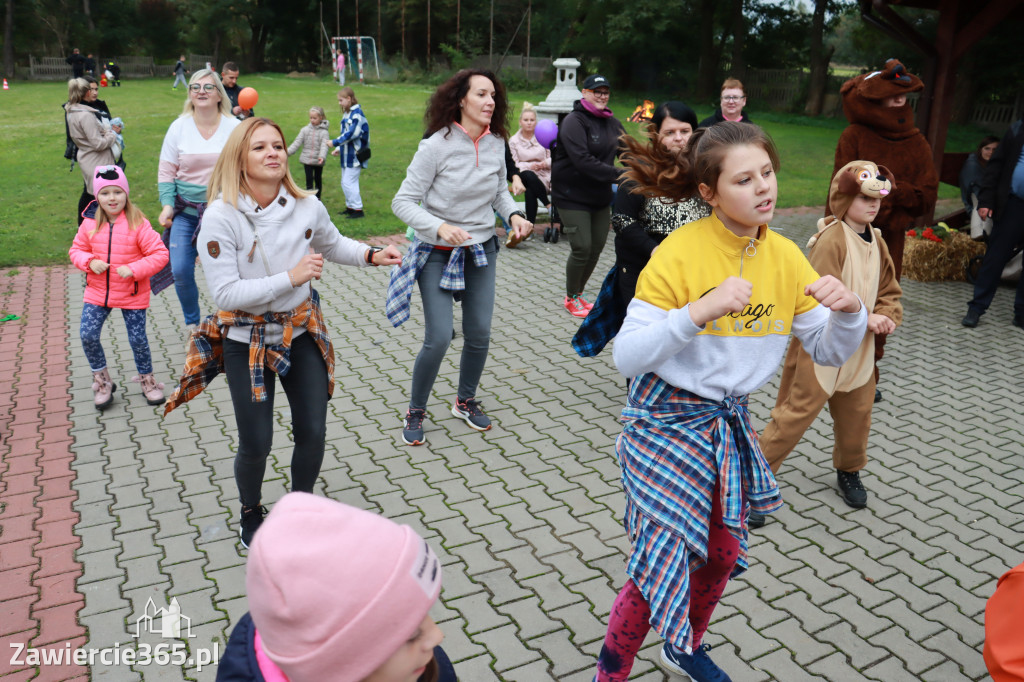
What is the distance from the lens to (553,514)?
14.3 feet

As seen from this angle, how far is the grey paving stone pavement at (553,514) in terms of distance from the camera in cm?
340

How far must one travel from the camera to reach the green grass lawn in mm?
11758

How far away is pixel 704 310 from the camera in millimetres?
2250

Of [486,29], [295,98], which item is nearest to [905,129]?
[295,98]

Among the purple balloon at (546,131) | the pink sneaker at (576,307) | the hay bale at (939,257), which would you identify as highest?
the purple balloon at (546,131)

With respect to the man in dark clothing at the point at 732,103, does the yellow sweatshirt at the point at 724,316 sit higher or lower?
lower

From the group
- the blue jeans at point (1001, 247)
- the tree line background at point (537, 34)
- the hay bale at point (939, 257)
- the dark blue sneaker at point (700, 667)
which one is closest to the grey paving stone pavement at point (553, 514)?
the dark blue sneaker at point (700, 667)

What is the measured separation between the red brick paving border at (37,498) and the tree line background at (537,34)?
2859cm

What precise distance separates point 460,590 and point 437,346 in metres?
1.62

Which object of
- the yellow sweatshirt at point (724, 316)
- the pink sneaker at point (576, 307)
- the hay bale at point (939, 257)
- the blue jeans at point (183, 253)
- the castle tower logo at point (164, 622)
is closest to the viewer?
the yellow sweatshirt at point (724, 316)

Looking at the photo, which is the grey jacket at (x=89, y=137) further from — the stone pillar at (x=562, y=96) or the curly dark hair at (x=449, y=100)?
the curly dark hair at (x=449, y=100)

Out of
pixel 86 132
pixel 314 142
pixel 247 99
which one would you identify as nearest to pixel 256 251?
pixel 86 132

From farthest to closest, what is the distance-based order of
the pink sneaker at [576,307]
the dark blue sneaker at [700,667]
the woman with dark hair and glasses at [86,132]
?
the woman with dark hair and glasses at [86,132] < the pink sneaker at [576,307] < the dark blue sneaker at [700,667]

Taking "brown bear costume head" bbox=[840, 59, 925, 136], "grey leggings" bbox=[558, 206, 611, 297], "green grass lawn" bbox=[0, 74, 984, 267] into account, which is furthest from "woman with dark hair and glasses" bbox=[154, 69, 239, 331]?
"green grass lawn" bbox=[0, 74, 984, 267]
